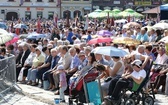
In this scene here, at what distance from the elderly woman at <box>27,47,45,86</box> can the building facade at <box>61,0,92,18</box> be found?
6435cm

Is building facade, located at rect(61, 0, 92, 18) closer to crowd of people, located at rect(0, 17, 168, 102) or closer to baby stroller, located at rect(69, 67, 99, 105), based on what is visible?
crowd of people, located at rect(0, 17, 168, 102)

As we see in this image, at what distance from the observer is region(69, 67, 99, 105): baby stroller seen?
11.9 meters

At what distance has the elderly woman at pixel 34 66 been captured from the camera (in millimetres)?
16516

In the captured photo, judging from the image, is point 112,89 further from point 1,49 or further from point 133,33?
point 133,33

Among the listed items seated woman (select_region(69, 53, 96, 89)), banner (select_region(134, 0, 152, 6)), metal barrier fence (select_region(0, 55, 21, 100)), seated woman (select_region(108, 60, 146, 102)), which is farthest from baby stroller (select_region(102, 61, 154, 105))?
banner (select_region(134, 0, 152, 6))

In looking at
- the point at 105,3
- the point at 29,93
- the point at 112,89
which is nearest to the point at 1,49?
the point at 29,93

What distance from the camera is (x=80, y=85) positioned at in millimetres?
12125

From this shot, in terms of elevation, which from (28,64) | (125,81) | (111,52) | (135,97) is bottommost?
(28,64)

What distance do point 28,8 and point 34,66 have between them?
6460 centimetres

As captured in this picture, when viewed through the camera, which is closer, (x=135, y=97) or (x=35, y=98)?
(x=135, y=97)

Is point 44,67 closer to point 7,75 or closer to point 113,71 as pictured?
point 7,75

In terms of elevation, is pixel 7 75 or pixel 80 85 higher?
pixel 80 85

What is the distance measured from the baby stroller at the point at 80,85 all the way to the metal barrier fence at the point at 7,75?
7.73 ft

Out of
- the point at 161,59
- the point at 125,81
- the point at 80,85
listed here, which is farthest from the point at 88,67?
the point at 161,59
